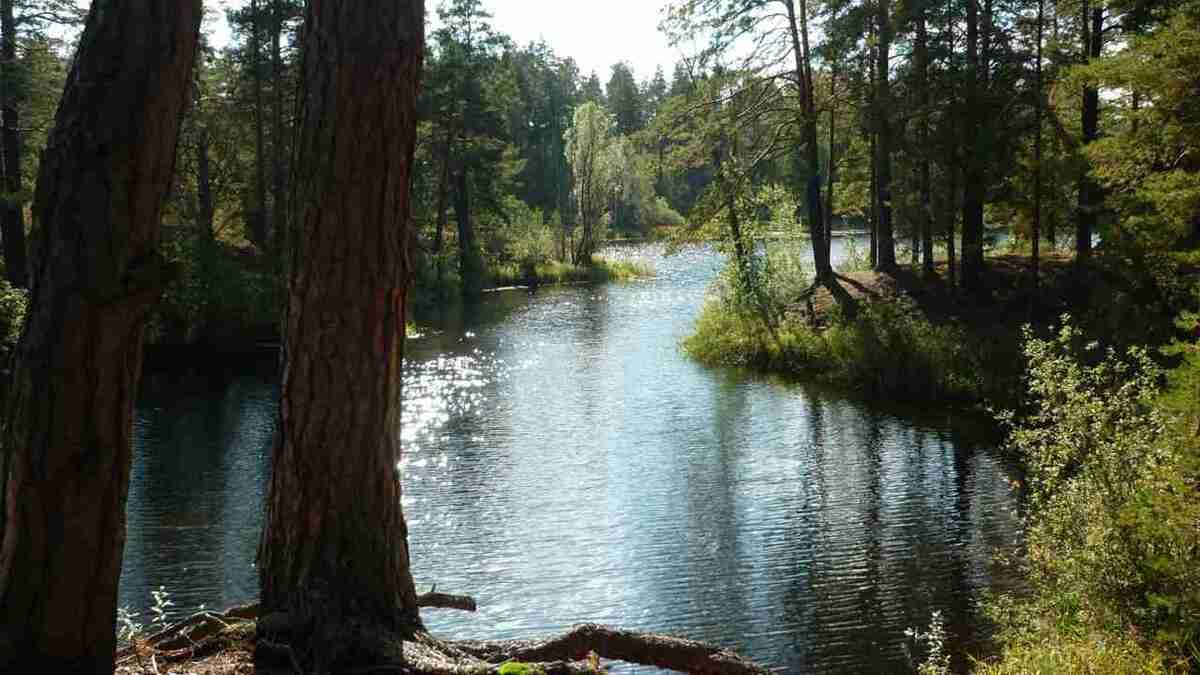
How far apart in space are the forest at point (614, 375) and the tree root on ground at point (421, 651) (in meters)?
0.02

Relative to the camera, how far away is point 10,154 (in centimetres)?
2517

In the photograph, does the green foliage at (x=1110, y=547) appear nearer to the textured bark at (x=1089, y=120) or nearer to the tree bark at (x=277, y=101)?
the textured bark at (x=1089, y=120)

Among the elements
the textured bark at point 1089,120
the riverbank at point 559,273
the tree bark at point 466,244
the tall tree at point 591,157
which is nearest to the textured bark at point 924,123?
the textured bark at point 1089,120

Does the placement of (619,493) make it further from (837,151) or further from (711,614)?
(837,151)

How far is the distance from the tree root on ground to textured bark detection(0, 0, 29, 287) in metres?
21.7

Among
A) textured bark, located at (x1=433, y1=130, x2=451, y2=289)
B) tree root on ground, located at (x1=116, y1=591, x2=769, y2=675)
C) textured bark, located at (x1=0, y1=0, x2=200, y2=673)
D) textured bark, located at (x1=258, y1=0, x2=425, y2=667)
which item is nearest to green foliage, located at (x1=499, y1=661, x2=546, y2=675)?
tree root on ground, located at (x1=116, y1=591, x2=769, y2=675)

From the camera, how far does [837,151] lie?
34.0m

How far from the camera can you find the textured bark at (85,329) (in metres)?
3.21

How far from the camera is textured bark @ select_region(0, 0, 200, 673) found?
3.21m

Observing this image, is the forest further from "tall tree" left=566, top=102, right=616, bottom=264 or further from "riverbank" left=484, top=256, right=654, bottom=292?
"tall tree" left=566, top=102, right=616, bottom=264

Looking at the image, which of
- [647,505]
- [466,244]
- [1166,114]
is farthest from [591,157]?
[1166,114]

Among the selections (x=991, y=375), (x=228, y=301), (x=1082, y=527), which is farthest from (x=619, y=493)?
(x=228, y=301)

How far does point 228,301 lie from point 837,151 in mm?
18969

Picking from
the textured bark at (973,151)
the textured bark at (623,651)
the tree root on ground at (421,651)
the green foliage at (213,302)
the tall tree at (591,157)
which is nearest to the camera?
the tree root on ground at (421,651)
